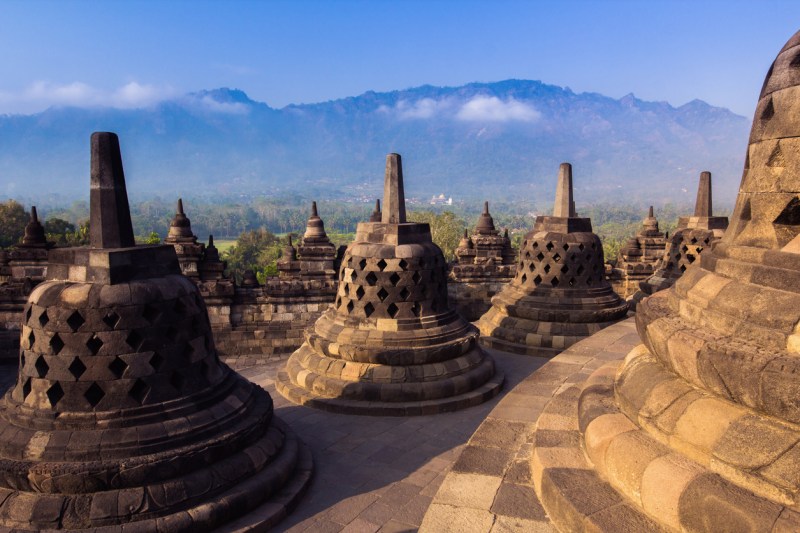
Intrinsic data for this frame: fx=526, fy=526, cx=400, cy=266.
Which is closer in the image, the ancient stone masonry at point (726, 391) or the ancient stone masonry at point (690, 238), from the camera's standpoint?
Result: the ancient stone masonry at point (726, 391)

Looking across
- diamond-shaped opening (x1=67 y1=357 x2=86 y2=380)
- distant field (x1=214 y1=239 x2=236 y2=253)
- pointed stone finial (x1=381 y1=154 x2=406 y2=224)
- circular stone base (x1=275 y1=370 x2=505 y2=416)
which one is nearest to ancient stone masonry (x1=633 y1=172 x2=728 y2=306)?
circular stone base (x1=275 y1=370 x2=505 y2=416)

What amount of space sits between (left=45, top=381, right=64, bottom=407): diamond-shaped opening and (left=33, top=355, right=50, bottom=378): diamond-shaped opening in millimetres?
147

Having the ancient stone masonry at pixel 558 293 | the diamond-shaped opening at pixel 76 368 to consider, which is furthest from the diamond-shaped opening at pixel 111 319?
the ancient stone masonry at pixel 558 293

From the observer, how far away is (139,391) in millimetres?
4898

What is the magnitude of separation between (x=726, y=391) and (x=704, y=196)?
1119 centimetres

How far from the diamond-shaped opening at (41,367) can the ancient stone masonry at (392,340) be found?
384 centimetres

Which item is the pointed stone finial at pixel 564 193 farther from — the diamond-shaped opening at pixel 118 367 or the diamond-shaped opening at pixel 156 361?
the diamond-shaped opening at pixel 118 367

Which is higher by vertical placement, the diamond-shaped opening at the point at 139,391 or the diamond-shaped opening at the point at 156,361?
the diamond-shaped opening at the point at 156,361

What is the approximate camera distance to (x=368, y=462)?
6.25 m

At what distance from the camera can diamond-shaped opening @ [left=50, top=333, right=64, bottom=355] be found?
4828mm

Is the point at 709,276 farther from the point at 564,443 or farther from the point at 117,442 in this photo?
the point at 117,442

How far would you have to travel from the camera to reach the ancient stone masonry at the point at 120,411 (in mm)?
4457

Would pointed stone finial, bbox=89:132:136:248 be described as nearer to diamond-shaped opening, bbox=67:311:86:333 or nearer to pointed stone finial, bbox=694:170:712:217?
diamond-shaped opening, bbox=67:311:86:333

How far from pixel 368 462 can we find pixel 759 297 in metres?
4.87
